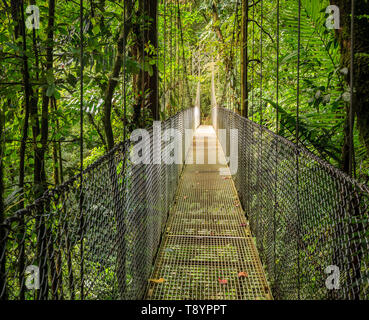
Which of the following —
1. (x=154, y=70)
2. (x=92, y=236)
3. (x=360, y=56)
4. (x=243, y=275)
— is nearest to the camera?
(x=92, y=236)

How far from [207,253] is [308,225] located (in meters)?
1.24

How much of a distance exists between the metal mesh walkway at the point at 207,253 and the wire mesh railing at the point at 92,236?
0.19m

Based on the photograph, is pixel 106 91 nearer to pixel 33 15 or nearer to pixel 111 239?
pixel 33 15

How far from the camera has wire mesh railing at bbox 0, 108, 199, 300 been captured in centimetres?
88

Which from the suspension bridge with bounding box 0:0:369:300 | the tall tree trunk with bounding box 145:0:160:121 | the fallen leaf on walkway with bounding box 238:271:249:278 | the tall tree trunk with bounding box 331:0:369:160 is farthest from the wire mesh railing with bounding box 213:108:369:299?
the tall tree trunk with bounding box 145:0:160:121

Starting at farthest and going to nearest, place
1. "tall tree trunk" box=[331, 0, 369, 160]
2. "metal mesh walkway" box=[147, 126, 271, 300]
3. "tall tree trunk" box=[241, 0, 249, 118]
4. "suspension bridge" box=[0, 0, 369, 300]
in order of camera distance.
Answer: "tall tree trunk" box=[241, 0, 249, 118] → "metal mesh walkway" box=[147, 126, 271, 300] → "tall tree trunk" box=[331, 0, 369, 160] → "suspension bridge" box=[0, 0, 369, 300]

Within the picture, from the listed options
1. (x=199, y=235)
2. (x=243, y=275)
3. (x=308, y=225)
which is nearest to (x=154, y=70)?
(x=199, y=235)

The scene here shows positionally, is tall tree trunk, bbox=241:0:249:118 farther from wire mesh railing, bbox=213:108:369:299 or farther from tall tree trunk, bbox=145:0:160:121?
wire mesh railing, bbox=213:108:369:299

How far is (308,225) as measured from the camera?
1.38 m

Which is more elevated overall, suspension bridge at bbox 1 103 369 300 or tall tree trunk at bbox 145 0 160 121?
tall tree trunk at bbox 145 0 160 121

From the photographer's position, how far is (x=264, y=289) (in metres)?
2.06

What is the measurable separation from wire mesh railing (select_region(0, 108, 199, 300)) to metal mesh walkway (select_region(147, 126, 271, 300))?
0.19 meters

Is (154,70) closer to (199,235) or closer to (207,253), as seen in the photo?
(199,235)
